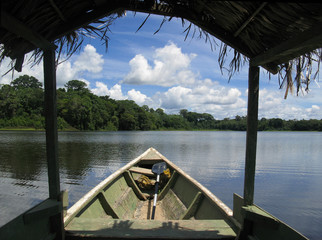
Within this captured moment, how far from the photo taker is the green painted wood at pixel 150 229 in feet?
8.34

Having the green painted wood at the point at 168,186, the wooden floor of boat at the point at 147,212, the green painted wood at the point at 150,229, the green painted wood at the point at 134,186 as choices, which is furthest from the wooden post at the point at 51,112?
the green painted wood at the point at 168,186

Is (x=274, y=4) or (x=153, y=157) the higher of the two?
(x=274, y=4)

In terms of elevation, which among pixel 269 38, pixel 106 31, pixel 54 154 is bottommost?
pixel 54 154

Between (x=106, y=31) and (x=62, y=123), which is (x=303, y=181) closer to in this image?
(x=106, y=31)

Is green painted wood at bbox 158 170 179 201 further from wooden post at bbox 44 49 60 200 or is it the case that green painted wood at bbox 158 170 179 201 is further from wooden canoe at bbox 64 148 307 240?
wooden post at bbox 44 49 60 200

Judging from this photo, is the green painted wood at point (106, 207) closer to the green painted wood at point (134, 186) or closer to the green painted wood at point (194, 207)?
the green painted wood at point (194, 207)

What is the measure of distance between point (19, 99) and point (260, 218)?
65322mm

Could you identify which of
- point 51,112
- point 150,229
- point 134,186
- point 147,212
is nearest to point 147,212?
point 147,212

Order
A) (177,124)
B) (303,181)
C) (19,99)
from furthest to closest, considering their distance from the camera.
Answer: (177,124)
(19,99)
(303,181)

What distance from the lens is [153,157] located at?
7.39 m

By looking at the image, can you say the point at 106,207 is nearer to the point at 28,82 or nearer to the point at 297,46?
the point at 297,46

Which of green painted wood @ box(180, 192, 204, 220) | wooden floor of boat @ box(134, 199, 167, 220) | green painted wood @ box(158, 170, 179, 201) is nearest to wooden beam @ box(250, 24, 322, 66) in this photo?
green painted wood @ box(180, 192, 204, 220)

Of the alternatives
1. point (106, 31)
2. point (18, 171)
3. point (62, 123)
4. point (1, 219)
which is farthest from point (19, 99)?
point (106, 31)

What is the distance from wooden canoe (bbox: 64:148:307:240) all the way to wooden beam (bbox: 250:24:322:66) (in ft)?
5.02
